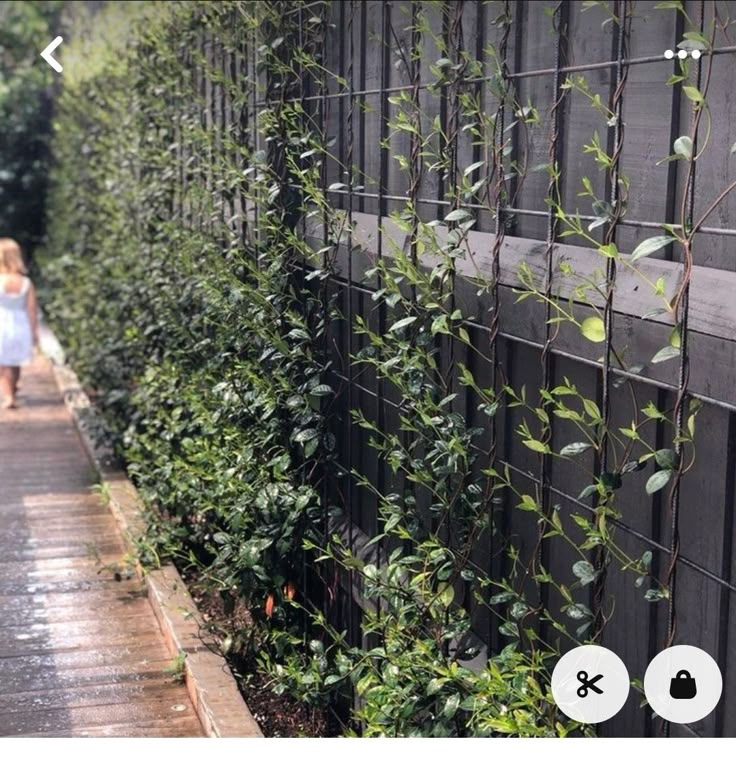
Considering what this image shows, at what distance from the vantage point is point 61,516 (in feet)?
17.9

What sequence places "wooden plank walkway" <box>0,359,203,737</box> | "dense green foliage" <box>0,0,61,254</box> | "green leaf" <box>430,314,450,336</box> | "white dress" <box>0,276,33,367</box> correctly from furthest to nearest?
"dense green foliage" <box>0,0,61,254</box>
"white dress" <box>0,276,33,367</box>
"wooden plank walkway" <box>0,359,203,737</box>
"green leaf" <box>430,314,450,336</box>

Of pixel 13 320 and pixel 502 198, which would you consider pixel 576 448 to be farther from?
pixel 13 320

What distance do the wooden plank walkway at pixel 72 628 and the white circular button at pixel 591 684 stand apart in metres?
1.47

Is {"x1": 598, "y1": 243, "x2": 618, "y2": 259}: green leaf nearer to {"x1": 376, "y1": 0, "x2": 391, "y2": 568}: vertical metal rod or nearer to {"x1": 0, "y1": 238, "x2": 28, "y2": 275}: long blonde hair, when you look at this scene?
{"x1": 376, "y1": 0, "x2": 391, "y2": 568}: vertical metal rod

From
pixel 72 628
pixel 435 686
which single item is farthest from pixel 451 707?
pixel 72 628

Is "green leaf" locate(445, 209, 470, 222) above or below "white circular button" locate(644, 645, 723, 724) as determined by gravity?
above

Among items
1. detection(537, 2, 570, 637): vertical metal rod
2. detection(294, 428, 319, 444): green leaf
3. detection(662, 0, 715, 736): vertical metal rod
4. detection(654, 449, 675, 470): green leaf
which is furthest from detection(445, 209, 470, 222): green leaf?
detection(294, 428, 319, 444): green leaf

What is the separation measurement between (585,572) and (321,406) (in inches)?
57.5

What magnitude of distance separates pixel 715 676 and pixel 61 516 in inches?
159

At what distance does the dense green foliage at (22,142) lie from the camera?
12070 millimetres

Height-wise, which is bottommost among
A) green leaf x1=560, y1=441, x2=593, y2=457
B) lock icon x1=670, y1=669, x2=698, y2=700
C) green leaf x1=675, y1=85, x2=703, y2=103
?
lock icon x1=670, y1=669, x2=698, y2=700

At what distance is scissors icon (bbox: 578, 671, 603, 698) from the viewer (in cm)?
202
